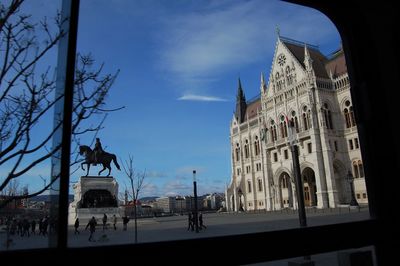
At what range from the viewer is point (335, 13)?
8.58ft

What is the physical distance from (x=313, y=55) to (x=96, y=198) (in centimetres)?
4043

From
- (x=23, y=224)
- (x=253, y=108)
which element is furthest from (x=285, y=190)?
(x=23, y=224)

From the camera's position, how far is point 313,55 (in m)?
55.8

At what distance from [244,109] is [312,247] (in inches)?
2846

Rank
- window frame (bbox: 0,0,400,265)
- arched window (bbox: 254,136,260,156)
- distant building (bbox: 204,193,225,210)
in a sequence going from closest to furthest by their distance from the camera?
window frame (bbox: 0,0,400,265) < arched window (bbox: 254,136,260,156) < distant building (bbox: 204,193,225,210)

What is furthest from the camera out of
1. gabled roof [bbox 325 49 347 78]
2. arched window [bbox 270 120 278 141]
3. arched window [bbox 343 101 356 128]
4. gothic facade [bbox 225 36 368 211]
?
arched window [bbox 270 120 278 141]

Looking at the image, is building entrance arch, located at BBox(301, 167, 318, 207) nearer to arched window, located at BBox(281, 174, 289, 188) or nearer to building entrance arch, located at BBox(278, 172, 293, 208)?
building entrance arch, located at BBox(278, 172, 293, 208)

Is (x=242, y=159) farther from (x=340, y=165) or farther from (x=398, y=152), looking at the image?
(x=398, y=152)

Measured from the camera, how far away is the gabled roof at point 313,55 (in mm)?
52131

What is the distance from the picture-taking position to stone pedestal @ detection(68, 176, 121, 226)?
29.6 meters

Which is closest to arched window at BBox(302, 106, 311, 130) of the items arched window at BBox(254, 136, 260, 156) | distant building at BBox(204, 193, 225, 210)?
arched window at BBox(254, 136, 260, 156)

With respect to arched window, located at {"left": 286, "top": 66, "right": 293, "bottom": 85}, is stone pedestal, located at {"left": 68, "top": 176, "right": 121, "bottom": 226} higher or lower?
lower

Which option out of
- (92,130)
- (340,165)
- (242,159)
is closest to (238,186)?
(242,159)

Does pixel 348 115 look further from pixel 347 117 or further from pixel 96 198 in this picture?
pixel 96 198
